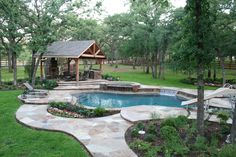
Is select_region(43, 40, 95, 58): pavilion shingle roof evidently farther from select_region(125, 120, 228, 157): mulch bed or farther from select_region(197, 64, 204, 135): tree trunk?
select_region(197, 64, 204, 135): tree trunk

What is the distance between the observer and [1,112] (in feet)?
32.9

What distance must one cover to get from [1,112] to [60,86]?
26.5 ft

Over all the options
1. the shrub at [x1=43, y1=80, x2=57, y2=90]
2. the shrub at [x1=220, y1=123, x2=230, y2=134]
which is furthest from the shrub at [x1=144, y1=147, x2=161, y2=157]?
the shrub at [x1=43, y1=80, x2=57, y2=90]

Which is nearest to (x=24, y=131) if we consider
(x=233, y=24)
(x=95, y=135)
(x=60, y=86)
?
(x=95, y=135)

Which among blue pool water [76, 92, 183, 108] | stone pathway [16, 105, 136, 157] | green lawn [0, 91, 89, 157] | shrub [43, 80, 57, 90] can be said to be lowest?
blue pool water [76, 92, 183, 108]

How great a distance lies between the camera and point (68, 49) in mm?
20328

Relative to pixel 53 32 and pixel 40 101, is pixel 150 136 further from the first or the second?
pixel 53 32

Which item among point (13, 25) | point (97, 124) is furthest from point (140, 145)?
point (13, 25)

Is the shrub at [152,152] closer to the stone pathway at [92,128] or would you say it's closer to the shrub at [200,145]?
the stone pathway at [92,128]

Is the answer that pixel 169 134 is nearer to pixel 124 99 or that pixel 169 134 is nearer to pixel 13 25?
pixel 124 99

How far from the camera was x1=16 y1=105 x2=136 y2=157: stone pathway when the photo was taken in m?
6.15

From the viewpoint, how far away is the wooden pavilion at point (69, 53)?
62.8 feet

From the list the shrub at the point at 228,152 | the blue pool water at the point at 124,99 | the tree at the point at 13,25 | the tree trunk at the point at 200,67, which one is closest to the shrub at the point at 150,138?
the tree trunk at the point at 200,67

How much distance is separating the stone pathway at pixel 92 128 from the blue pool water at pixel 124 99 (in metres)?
4.58
